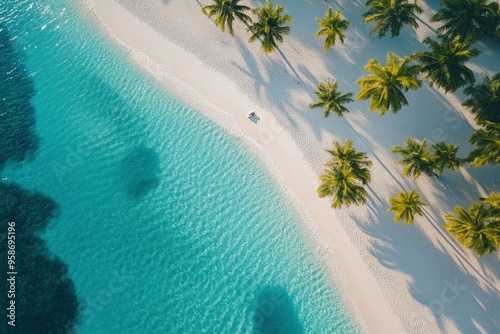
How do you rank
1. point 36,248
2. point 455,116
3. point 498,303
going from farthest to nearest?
point 455,116 < point 36,248 < point 498,303

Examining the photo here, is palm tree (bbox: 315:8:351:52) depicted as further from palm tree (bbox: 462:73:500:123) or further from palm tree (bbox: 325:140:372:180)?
palm tree (bbox: 462:73:500:123)

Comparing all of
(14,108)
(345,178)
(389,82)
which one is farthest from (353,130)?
(14,108)

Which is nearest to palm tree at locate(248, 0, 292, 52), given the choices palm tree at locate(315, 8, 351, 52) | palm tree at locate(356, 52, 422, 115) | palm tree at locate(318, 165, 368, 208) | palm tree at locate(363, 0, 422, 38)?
palm tree at locate(315, 8, 351, 52)

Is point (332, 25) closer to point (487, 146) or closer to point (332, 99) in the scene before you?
point (332, 99)

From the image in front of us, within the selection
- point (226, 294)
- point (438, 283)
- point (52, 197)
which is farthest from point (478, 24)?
point (52, 197)

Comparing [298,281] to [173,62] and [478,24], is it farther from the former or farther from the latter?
[478,24]

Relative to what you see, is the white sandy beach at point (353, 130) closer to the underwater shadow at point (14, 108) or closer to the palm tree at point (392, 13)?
the palm tree at point (392, 13)
